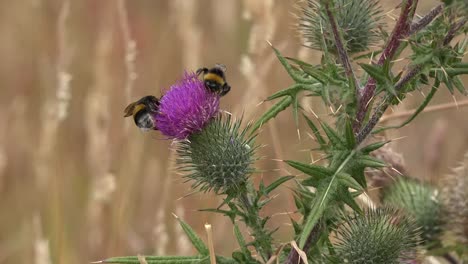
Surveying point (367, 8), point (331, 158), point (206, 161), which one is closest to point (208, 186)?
point (206, 161)

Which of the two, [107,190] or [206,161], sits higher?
[107,190]

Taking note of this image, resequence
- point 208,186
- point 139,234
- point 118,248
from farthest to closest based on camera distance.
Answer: point 139,234, point 118,248, point 208,186

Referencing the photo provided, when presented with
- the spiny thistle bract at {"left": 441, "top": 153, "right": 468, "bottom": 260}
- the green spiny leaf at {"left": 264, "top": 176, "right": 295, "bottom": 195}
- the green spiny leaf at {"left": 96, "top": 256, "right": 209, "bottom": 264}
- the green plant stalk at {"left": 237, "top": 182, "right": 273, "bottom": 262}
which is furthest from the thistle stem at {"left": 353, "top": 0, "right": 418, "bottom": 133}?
the spiny thistle bract at {"left": 441, "top": 153, "right": 468, "bottom": 260}

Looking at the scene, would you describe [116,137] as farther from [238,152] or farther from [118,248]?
[238,152]

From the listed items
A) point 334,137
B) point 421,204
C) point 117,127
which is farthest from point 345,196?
point 117,127

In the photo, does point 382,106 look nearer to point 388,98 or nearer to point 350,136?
point 388,98
